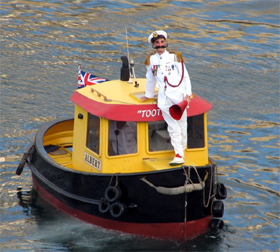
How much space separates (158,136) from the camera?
8312 millimetres

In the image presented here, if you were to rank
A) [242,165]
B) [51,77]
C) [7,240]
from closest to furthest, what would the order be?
[7,240] → [242,165] → [51,77]

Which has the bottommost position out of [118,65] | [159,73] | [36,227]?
[36,227]

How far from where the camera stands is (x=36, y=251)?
26.9 ft

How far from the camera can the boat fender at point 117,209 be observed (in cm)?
788

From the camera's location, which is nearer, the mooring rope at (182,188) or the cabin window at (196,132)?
the mooring rope at (182,188)

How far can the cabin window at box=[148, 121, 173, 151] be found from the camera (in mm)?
8250

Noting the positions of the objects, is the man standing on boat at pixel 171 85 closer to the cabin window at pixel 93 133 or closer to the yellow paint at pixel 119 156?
the yellow paint at pixel 119 156

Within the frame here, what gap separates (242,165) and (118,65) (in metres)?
7.52

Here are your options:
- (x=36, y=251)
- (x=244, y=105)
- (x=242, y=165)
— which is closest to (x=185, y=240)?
(x=36, y=251)

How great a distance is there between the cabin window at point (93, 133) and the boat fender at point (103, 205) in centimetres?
85

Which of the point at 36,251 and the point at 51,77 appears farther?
the point at 51,77

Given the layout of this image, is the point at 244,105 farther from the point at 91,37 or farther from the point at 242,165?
the point at 91,37

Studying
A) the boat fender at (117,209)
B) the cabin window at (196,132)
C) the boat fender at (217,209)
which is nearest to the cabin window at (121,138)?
the boat fender at (117,209)

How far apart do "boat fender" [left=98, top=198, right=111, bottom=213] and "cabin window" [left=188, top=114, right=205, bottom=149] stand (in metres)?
1.72
